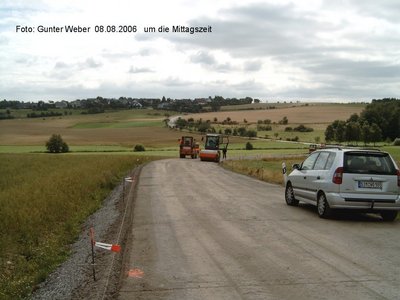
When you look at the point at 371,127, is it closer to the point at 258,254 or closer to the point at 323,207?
the point at 323,207

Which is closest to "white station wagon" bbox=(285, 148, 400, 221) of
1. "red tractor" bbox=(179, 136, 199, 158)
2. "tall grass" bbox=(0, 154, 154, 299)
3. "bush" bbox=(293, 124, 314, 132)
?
"tall grass" bbox=(0, 154, 154, 299)

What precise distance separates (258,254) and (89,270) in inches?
110

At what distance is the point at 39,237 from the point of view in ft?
39.1

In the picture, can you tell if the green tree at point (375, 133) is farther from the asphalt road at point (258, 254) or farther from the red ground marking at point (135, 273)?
the red ground marking at point (135, 273)

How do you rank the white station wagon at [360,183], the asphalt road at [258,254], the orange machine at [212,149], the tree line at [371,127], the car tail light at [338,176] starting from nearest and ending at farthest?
the asphalt road at [258,254] < the white station wagon at [360,183] < the car tail light at [338,176] < the orange machine at [212,149] < the tree line at [371,127]

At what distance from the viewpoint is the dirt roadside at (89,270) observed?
277 inches

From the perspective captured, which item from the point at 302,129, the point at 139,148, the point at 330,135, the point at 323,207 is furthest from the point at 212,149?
the point at 302,129

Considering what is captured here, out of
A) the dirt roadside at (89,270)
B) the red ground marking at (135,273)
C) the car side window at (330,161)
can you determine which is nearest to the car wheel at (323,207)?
the car side window at (330,161)

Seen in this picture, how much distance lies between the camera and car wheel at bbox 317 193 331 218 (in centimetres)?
1292

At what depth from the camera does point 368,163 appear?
12.8 metres

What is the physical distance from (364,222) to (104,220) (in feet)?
21.8

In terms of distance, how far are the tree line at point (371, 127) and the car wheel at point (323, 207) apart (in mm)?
94961

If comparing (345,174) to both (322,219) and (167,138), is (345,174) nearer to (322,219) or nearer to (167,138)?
(322,219)

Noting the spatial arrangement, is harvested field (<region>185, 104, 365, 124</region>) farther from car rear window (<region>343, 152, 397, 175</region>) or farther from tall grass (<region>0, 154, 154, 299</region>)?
car rear window (<region>343, 152, 397, 175</region>)
